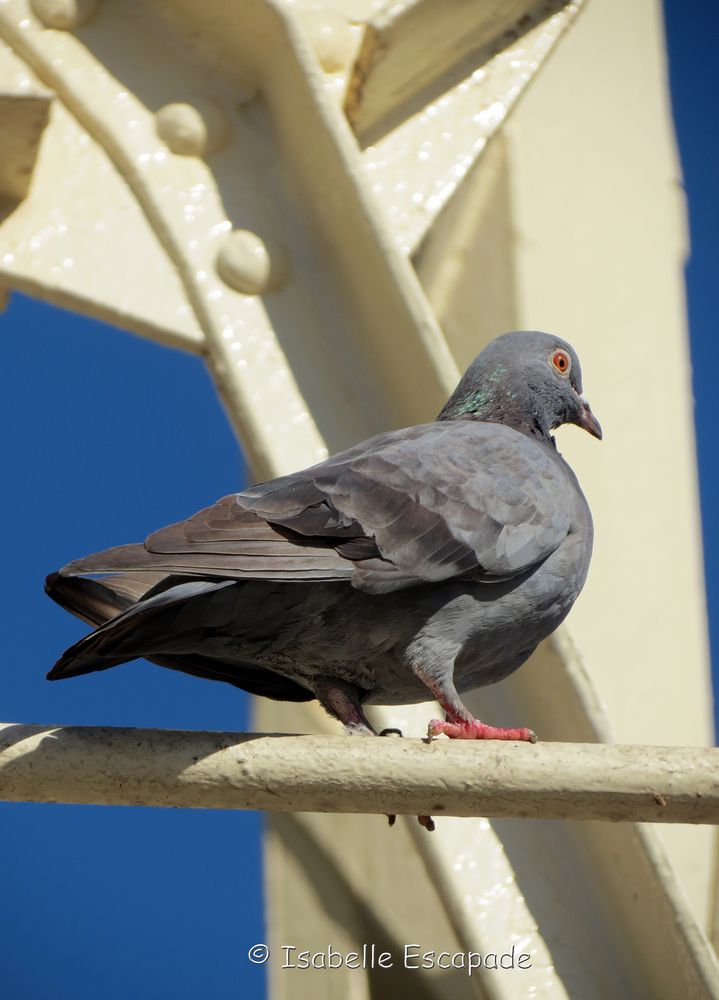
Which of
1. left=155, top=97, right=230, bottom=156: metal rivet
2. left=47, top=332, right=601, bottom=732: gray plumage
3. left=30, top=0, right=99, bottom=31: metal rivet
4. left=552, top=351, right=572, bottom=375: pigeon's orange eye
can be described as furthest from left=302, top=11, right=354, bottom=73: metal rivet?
left=47, top=332, right=601, bottom=732: gray plumage

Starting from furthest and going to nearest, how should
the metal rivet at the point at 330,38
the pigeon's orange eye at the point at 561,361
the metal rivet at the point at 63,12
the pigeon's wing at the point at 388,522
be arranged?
the metal rivet at the point at 330,38 → the metal rivet at the point at 63,12 → the pigeon's orange eye at the point at 561,361 → the pigeon's wing at the point at 388,522

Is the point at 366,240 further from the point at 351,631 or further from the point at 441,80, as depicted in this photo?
the point at 351,631

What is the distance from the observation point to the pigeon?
356cm

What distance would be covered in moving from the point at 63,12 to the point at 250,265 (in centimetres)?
123

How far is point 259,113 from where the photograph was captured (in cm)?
573

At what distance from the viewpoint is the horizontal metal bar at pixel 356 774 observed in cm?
304

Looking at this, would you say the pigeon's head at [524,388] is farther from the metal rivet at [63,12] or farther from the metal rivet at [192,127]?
the metal rivet at [63,12]

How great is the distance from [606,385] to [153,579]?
105 inches

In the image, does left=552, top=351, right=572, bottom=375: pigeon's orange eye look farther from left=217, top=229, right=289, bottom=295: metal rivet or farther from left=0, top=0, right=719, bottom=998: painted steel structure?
left=217, top=229, right=289, bottom=295: metal rivet

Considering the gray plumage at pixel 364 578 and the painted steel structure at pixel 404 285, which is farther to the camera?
the painted steel structure at pixel 404 285

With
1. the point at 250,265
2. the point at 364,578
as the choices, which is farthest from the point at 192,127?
the point at 364,578

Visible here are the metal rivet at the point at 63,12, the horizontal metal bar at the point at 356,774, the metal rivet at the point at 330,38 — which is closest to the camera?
the horizontal metal bar at the point at 356,774

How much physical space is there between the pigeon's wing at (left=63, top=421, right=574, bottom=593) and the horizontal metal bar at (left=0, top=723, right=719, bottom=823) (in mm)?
428

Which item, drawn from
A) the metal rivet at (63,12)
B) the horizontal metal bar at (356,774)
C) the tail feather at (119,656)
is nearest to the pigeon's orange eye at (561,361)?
the tail feather at (119,656)
